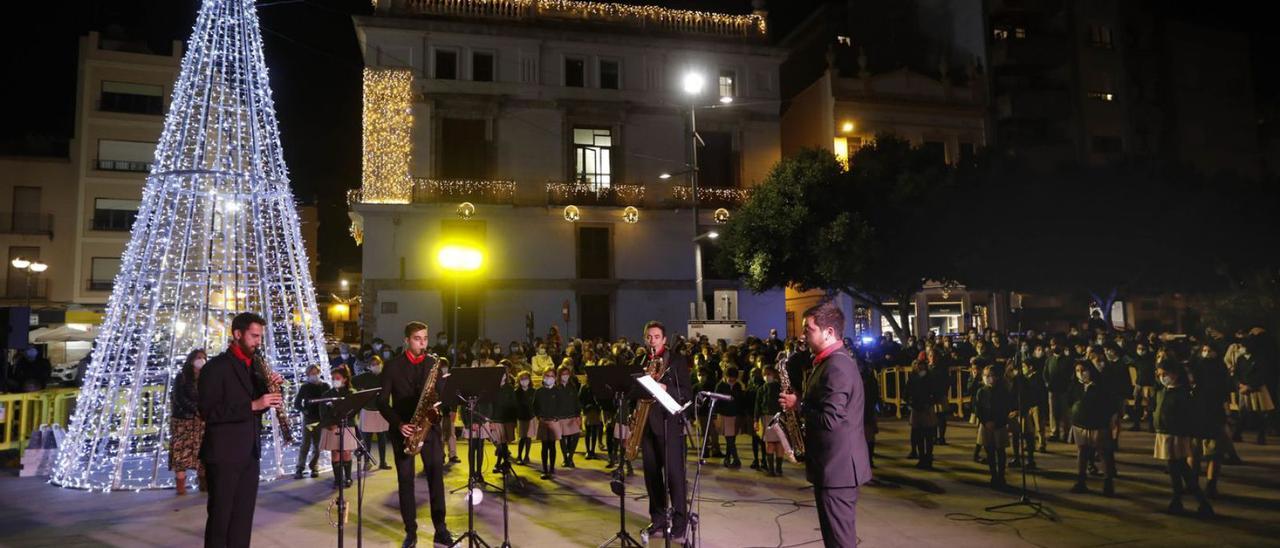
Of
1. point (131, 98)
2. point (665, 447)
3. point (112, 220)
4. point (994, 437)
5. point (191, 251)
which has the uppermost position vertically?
point (131, 98)

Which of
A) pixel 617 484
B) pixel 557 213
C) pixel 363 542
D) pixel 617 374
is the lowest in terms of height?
pixel 363 542

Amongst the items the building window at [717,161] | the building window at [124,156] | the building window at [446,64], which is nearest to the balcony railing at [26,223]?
the building window at [124,156]

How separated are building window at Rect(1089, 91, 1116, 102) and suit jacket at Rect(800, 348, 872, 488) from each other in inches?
1441

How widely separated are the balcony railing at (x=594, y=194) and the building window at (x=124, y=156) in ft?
69.6

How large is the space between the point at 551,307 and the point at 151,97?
24.0 metres

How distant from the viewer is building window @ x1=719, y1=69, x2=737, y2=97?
1231 inches

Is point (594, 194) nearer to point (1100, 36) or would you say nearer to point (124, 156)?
point (124, 156)

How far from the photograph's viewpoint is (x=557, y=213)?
1164 inches

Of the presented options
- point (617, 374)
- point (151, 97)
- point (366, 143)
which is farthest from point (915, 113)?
point (151, 97)

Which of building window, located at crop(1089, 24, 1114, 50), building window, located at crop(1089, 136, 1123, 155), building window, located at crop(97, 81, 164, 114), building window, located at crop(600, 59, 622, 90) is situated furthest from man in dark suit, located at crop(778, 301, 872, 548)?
building window, located at crop(97, 81, 164, 114)

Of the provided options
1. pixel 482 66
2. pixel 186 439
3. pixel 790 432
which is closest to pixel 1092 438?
pixel 790 432

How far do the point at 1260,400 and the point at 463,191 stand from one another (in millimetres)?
23066

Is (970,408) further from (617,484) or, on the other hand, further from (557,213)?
(557,213)

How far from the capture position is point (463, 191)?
2872cm
